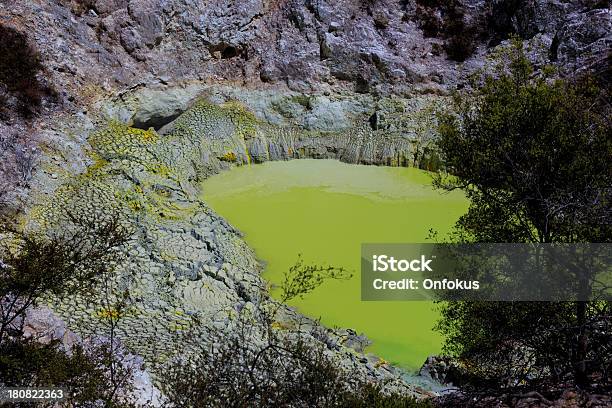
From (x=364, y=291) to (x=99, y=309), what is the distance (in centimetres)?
839

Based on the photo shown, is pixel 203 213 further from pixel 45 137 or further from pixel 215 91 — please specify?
pixel 215 91

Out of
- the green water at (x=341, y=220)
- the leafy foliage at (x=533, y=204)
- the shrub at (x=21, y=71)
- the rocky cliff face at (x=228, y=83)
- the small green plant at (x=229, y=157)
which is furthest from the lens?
the small green plant at (x=229, y=157)

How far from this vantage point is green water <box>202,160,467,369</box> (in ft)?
58.2

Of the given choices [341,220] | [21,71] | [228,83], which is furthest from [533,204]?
[228,83]

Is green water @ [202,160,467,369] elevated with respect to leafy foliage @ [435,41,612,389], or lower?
lower

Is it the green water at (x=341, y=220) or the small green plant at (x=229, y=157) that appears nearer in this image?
the green water at (x=341, y=220)

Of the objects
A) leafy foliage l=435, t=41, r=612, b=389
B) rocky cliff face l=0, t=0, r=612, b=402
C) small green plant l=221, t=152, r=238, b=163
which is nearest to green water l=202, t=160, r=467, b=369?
small green plant l=221, t=152, r=238, b=163

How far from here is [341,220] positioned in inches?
951

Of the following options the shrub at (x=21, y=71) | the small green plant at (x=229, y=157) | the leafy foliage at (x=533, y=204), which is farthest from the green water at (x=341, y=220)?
the shrub at (x=21, y=71)

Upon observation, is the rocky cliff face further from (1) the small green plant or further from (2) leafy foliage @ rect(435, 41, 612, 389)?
(2) leafy foliage @ rect(435, 41, 612, 389)

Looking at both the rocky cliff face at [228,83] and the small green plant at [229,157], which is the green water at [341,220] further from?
the rocky cliff face at [228,83]

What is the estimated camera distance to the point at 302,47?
108 feet

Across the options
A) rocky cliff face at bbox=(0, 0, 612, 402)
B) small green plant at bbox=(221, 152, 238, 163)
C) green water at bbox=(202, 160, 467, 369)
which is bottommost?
green water at bbox=(202, 160, 467, 369)

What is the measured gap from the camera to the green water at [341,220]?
58.2ft
